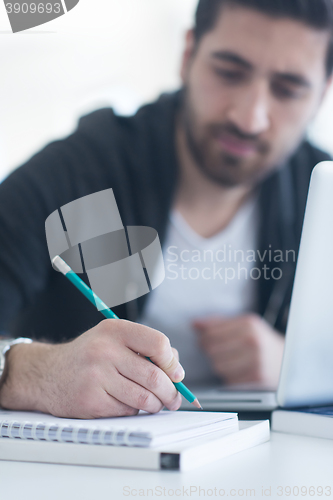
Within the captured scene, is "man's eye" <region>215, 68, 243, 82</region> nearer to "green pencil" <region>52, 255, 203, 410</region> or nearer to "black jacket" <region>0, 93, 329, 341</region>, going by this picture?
"black jacket" <region>0, 93, 329, 341</region>

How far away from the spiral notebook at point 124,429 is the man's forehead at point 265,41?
137cm

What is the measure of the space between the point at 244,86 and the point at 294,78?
0.62 ft

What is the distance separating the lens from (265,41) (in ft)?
4.88

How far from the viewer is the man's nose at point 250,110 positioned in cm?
150

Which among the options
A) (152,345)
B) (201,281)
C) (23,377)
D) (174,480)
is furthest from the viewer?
(201,281)

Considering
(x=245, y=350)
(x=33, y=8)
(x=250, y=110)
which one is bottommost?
(x=245, y=350)

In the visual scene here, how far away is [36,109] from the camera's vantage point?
2.03 metres

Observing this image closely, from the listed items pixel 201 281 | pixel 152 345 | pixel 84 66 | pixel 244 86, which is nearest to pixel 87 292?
pixel 152 345

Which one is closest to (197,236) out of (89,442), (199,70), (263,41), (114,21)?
(199,70)

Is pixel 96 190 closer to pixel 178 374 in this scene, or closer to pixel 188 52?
pixel 188 52

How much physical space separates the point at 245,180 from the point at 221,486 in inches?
53.4

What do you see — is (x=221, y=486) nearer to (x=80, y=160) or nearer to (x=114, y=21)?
(x=80, y=160)

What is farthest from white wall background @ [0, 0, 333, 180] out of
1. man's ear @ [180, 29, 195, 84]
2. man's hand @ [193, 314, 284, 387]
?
man's hand @ [193, 314, 284, 387]

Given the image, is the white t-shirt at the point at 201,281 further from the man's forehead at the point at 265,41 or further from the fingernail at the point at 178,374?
the fingernail at the point at 178,374
